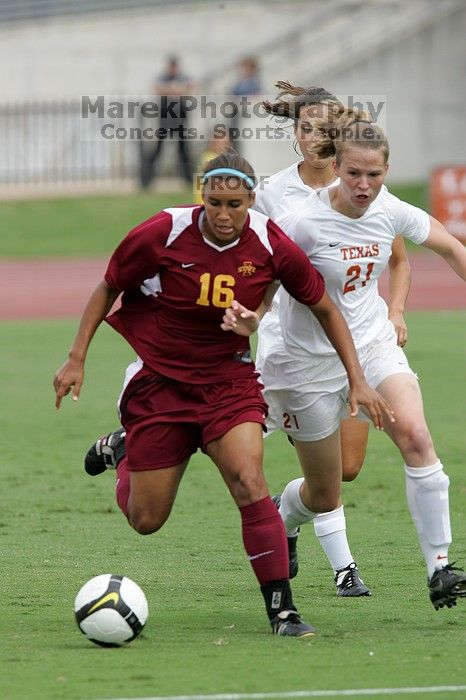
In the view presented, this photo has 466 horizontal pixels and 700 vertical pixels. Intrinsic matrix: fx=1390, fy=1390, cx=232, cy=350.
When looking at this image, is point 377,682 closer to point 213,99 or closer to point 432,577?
point 432,577

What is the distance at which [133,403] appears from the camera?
615cm

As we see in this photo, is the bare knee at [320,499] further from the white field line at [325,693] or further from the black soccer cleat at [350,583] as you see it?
the white field line at [325,693]

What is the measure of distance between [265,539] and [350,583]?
3.84ft

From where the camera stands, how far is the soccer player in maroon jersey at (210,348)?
228 inches

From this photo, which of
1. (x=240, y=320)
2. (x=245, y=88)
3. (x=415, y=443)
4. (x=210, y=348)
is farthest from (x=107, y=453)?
(x=245, y=88)

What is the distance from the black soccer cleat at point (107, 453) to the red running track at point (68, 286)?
41.6 feet

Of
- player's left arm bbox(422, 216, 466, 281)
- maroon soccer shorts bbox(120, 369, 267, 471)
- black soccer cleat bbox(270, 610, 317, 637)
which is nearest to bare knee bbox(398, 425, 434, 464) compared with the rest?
maroon soccer shorts bbox(120, 369, 267, 471)

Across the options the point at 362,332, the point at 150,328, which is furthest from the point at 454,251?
the point at 150,328

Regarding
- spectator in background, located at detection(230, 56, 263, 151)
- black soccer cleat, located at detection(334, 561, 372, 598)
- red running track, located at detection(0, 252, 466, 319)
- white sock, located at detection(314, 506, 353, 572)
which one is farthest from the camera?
spectator in background, located at detection(230, 56, 263, 151)

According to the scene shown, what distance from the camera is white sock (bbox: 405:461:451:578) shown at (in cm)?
600

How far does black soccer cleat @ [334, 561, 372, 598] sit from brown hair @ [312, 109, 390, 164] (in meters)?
2.04

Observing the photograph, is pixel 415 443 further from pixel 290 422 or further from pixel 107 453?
pixel 107 453

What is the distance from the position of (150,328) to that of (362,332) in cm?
99

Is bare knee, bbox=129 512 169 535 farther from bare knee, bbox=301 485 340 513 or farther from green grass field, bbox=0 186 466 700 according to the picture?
bare knee, bbox=301 485 340 513
